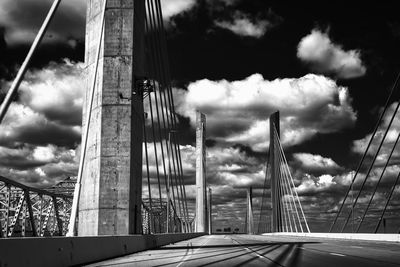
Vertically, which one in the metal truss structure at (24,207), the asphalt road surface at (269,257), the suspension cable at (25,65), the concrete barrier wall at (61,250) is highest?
the suspension cable at (25,65)

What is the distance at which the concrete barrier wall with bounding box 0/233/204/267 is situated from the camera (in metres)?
8.16

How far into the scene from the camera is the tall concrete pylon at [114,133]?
75.1 ft

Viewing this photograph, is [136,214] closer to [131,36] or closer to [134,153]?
[134,153]

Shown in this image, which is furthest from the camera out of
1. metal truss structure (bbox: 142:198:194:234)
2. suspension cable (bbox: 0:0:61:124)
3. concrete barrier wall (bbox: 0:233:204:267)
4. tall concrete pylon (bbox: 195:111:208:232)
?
tall concrete pylon (bbox: 195:111:208:232)

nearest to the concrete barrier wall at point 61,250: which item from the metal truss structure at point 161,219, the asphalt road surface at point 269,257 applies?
the asphalt road surface at point 269,257

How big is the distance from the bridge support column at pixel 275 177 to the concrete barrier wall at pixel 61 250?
56986 mm

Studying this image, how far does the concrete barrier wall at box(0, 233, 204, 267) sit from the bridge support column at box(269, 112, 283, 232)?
57.0 m

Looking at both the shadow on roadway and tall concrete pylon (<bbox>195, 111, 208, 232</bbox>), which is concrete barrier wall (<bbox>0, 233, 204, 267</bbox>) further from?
tall concrete pylon (<bbox>195, 111, 208, 232</bbox>)

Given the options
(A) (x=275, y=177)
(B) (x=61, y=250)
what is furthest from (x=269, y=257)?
(A) (x=275, y=177)

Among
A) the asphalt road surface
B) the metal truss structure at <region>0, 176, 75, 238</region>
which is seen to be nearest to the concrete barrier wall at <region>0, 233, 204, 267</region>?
the asphalt road surface

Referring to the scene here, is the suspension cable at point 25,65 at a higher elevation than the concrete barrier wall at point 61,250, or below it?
higher

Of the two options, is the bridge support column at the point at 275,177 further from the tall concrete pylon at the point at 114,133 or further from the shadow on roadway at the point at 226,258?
the shadow on roadway at the point at 226,258

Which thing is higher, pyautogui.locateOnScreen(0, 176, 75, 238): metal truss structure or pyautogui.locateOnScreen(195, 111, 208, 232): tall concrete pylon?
pyautogui.locateOnScreen(195, 111, 208, 232): tall concrete pylon

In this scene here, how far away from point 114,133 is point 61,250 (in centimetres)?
1249
